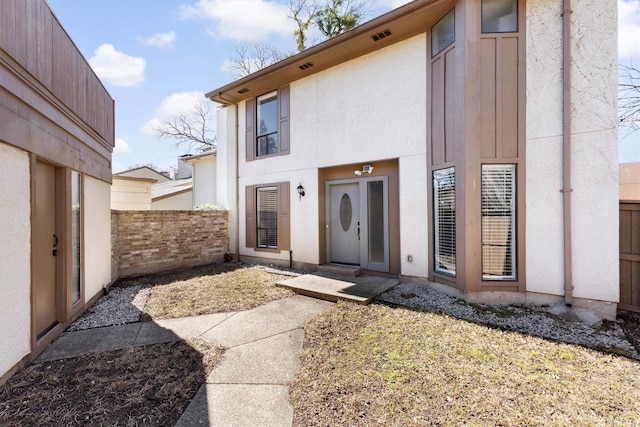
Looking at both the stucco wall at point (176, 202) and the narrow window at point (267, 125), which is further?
the stucco wall at point (176, 202)

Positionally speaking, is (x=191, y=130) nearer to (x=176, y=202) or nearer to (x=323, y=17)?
(x=176, y=202)

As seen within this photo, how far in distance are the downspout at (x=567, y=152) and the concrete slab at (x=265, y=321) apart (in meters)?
4.01

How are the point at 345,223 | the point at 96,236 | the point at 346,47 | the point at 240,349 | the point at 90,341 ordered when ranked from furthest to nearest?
1. the point at 345,223
2. the point at 346,47
3. the point at 96,236
4. the point at 90,341
5. the point at 240,349

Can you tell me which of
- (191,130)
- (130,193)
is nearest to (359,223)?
(130,193)

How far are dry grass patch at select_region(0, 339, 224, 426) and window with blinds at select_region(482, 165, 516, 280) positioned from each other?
15.2 ft

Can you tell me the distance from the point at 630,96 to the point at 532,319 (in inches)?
277

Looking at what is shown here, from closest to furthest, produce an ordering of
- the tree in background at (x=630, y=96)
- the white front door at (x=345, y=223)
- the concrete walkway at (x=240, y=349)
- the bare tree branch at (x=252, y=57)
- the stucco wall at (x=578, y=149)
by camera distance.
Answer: the concrete walkway at (x=240, y=349) → the stucco wall at (x=578, y=149) → the tree in background at (x=630, y=96) → the white front door at (x=345, y=223) → the bare tree branch at (x=252, y=57)

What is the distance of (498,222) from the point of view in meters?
5.13

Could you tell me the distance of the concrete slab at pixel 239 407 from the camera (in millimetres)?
2355

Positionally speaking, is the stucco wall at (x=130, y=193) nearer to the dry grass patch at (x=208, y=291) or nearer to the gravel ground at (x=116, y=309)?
the dry grass patch at (x=208, y=291)

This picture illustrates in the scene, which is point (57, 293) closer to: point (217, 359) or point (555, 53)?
point (217, 359)

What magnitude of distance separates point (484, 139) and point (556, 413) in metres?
4.12

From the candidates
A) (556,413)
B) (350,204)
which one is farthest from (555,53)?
(556,413)

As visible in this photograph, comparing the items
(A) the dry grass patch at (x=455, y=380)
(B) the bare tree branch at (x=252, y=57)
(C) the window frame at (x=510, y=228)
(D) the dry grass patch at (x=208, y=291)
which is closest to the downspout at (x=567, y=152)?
(C) the window frame at (x=510, y=228)
